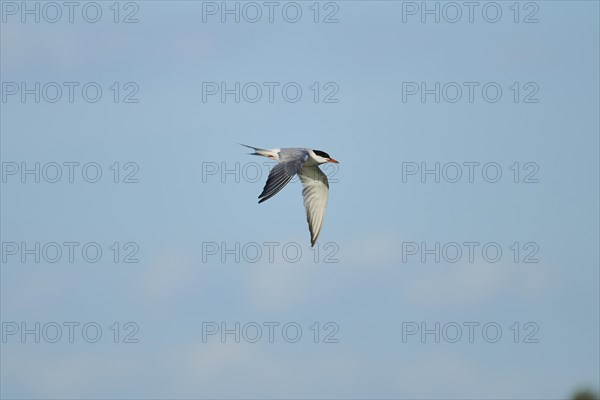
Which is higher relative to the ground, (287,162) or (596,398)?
(287,162)

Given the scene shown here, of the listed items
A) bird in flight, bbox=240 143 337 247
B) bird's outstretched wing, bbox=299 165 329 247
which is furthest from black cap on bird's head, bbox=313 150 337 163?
bird's outstretched wing, bbox=299 165 329 247

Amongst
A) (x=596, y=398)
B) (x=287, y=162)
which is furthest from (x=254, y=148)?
(x=596, y=398)

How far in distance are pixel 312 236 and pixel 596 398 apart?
10683mm

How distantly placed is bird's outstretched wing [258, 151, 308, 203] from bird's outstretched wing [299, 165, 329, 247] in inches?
133

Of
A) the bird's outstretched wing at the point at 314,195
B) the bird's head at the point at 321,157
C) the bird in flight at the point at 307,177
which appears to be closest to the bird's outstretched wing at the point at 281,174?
the bird in flight at the point at 307,177

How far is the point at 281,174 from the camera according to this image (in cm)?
4044

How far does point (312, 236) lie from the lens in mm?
45438

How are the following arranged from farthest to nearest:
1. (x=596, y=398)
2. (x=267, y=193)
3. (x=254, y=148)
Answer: (x=596, y=398), (x=254, y=148), (x=267, y=193)

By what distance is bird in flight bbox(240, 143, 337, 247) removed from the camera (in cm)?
4006

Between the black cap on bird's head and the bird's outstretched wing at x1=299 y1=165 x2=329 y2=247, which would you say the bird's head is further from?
the bird's outstretched wing at x1=299 y1=165 x2=329 y2=247

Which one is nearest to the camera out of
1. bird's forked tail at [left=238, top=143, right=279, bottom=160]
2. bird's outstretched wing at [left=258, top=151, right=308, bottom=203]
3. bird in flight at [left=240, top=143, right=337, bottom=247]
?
bird's outstretched wing at [left=258, top=151, right=308, bottom=203]

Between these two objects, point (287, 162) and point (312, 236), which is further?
point (312, 236)

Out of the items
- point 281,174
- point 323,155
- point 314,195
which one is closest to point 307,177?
point 314,195

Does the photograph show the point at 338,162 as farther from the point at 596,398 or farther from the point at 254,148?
the point at 596,398
